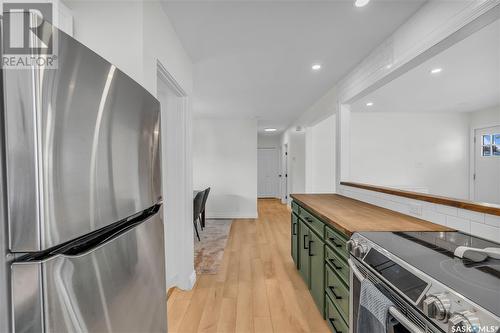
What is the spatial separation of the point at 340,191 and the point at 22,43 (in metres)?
3.21

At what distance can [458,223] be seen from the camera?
1.40m

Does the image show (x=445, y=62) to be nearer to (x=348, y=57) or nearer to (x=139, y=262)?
(x=348, y=57)

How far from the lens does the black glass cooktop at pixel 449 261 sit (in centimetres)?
73

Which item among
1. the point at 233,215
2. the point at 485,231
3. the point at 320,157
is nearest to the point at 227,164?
the point at 233,215

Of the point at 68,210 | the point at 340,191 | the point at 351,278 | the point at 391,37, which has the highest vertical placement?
the point at 391,37

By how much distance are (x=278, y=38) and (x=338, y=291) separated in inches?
83.0

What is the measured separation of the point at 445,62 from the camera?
9.27 ft

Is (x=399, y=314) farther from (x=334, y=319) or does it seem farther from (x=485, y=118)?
(x=485, y=118)

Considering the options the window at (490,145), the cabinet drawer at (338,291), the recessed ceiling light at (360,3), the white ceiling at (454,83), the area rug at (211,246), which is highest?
the white ceiling at (454,83)

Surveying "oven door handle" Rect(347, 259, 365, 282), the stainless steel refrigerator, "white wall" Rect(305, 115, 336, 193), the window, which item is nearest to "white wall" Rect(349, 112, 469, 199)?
the window

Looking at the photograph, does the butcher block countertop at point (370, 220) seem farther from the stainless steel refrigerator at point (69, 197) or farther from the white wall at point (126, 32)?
the white wall at point (126, 32)

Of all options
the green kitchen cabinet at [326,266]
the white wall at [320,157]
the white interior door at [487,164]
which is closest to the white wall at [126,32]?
the green kitchen cabinet at [326,266]


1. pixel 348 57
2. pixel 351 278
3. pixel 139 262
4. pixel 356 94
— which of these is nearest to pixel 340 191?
pixel 356 94

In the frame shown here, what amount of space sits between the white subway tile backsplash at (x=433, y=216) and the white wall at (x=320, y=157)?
12.4 ft
